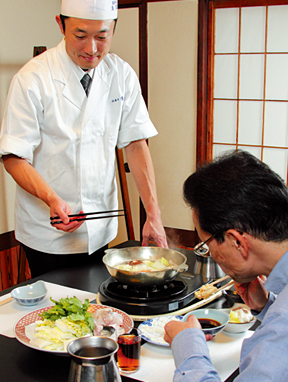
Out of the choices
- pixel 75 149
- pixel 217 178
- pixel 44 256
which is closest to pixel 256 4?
pixel 75 149

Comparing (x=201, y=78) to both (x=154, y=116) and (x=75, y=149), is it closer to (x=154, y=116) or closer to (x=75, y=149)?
(x=154, y=116)

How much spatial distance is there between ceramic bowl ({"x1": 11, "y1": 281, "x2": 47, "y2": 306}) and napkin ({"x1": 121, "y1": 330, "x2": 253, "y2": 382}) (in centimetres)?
49

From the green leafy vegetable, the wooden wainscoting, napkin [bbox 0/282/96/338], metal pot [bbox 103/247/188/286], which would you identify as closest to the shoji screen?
the wooden wainscoting

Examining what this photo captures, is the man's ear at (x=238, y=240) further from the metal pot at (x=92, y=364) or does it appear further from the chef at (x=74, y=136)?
the chef at (x=74, y=136)

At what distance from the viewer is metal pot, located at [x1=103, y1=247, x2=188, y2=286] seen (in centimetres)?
A: 151

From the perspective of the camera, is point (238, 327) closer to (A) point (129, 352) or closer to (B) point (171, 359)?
(B) point (171, 359)

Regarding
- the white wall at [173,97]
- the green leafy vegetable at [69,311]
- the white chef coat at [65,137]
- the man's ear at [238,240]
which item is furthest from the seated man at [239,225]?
the white wall at [173,97]

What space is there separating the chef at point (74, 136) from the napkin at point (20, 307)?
0.25 meters

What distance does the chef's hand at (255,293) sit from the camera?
1.33 metres

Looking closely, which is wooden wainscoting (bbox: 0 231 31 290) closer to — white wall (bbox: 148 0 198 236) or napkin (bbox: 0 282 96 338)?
white wall (bbox: 148 0 198 236)

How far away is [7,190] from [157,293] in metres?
2.50

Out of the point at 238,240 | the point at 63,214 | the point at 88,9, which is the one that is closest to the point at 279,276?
the point at 238,240

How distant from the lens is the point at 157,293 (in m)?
1.56

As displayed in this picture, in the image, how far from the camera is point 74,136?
2.04 m
